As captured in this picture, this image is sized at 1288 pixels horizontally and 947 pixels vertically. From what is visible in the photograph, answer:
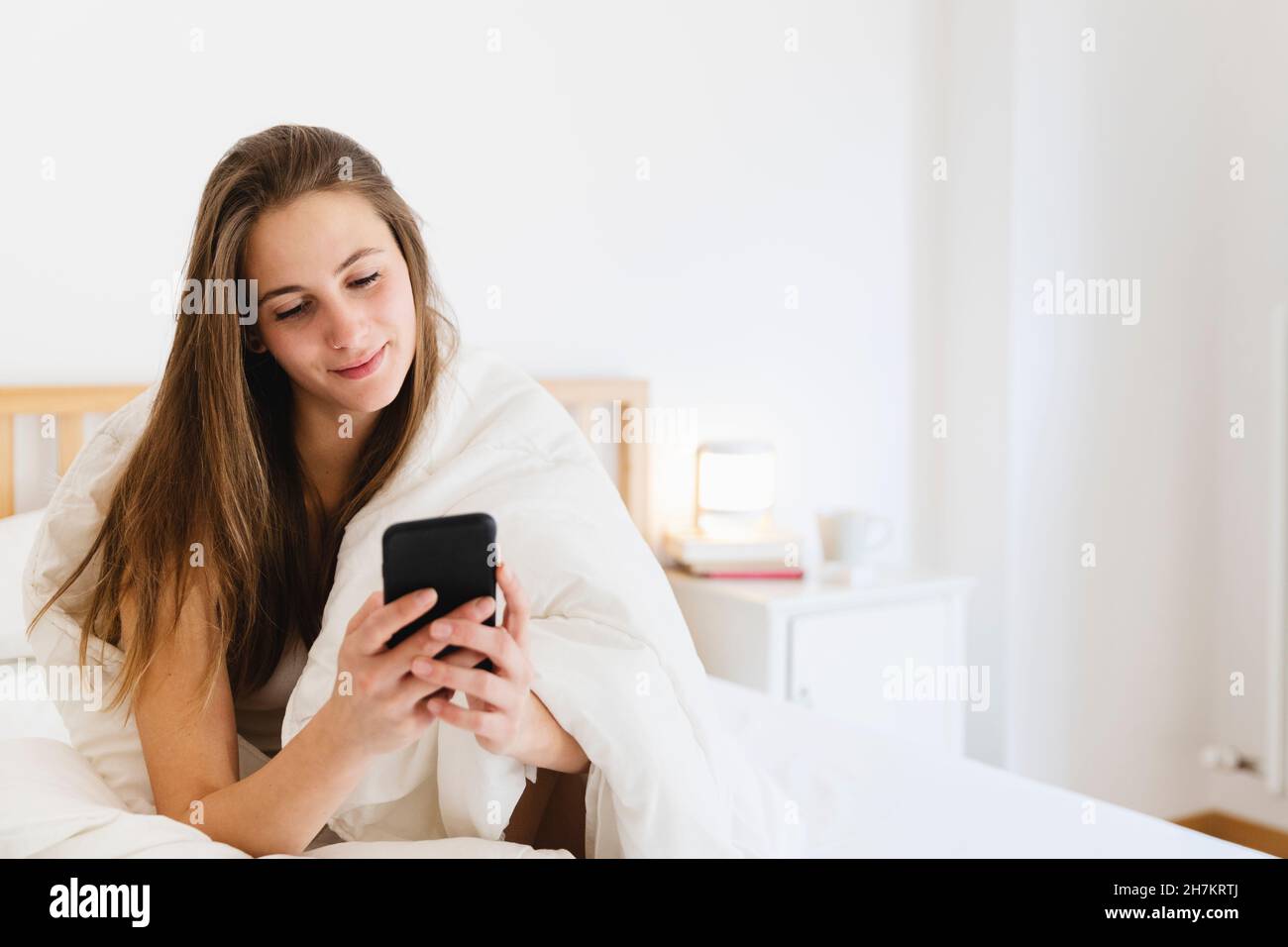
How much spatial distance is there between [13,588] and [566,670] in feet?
2.87

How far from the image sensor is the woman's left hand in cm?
82

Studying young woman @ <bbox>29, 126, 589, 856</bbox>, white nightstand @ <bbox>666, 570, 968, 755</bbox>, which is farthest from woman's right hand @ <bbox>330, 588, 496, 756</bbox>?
white nightstand @ <bbox>666, 570, 968, 755</bbox>

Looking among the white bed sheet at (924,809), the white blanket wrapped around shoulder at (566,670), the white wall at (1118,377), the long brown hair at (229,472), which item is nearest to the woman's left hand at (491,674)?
the white blanket wrapped around shoulder at (566,670)

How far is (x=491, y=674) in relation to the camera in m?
0.86

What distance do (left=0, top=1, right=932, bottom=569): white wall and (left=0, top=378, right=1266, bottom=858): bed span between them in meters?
0.30

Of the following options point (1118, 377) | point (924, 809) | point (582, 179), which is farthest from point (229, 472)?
point (1118, 377)

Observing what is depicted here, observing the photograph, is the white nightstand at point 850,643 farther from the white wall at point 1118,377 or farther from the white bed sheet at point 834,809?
the white bed sheet at point 834,809

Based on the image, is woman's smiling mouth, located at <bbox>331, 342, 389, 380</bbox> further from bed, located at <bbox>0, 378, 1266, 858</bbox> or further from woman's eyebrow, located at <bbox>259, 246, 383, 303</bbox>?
bed, located at <bbox>0, 378, 1266, 858</bbox>

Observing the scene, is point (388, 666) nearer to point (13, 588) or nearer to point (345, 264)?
point (345, 264)

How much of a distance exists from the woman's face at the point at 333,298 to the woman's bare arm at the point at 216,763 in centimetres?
24

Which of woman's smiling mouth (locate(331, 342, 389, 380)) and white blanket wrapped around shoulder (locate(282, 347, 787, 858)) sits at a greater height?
woman's smiling mouth (locate(331, 342, 389, 380))

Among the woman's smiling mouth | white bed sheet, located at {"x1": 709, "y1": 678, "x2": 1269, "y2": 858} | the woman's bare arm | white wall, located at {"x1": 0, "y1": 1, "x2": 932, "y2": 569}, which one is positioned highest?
white wall, located at {"x1": 0, "y1": 1, "x2": 932, "y2": 569}

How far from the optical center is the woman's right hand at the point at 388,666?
2.64ft

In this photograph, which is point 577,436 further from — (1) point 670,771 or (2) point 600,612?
(1) point 670,771
